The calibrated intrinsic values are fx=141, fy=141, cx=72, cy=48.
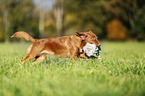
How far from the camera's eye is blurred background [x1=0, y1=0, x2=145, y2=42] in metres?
29.2

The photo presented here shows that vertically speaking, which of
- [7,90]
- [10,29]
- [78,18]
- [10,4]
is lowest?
[7,90]

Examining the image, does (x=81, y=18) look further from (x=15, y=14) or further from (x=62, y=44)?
(x=62, y=44)

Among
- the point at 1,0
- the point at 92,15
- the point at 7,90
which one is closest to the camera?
the point at 7,90

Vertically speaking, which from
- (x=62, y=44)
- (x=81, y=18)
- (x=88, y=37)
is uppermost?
(x=81, y=18)

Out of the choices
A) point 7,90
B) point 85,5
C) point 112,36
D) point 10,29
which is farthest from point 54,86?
point 112,36

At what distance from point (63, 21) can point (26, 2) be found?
931cm

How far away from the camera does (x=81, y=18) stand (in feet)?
106

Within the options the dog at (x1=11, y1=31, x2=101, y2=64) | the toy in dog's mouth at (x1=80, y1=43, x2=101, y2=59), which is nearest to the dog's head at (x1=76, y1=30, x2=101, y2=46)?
the dog at (x1=11, y1=31, x2=101, y2=64)

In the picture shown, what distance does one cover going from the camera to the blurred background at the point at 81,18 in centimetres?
2922

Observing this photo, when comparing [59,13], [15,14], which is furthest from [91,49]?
[59,13]

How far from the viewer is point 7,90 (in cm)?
231

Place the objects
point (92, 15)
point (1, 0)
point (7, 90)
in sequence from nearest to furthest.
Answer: point (7, 90) < point (1, 0) < point (92, 15)

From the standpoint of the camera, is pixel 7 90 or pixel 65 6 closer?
pixel 7 90

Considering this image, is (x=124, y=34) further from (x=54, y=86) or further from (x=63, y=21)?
(x=54, y=86)
